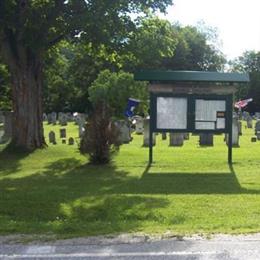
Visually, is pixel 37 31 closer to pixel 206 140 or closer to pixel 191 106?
pixel 191 106

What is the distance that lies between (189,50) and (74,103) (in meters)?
23.5

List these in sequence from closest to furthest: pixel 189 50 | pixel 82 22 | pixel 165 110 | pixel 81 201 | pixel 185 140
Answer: pixel 81 201 → pixel 165 110 → pixel 82 22 → pixel 185 140 → pixel 189 50

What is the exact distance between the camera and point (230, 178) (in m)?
13.6

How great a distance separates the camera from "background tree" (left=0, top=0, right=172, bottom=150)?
1769 cm

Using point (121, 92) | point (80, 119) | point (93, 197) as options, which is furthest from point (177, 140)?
point (121, 92)

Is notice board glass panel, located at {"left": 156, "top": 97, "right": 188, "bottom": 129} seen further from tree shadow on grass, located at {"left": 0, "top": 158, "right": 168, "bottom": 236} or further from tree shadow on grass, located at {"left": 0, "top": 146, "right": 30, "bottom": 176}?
tree shadow on grass, located at {"left": 0, "top": 146, "right": 30, "bottom": 176}

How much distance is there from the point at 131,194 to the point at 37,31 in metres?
8.33

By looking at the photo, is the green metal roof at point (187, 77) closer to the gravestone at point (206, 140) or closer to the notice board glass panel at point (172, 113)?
the notice board glass panel at point (172, 113)

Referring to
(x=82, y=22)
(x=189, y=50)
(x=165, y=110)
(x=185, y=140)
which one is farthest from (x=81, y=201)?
(x=189, y=50)

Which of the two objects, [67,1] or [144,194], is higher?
[67,1]

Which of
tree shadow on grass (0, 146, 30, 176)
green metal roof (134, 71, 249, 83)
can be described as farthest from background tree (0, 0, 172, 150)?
green metal roof (134, 71, 249, 83)

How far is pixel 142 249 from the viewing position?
21.8 feet

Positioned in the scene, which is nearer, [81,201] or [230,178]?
[81,201]

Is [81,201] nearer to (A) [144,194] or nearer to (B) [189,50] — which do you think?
(A) [144,194]
